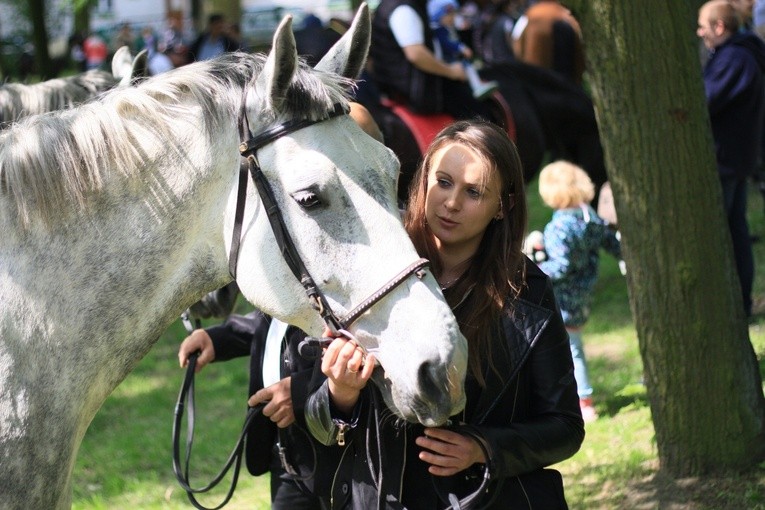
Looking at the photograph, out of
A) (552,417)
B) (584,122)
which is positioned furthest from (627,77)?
(584,122)

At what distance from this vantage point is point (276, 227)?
7.63 feet

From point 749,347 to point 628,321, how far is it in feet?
10.9

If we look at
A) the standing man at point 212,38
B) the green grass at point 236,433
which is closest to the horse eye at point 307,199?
the green grass at point 236,433

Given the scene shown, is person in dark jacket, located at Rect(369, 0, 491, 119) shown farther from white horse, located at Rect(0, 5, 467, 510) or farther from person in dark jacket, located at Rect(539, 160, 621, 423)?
white horse, located at Rect(0, 5, 467, 510)

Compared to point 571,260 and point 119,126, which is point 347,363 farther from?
point 571,260

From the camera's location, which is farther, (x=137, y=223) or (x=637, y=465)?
(x=637, y=465)

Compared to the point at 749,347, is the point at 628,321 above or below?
below

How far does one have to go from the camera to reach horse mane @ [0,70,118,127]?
5195mm

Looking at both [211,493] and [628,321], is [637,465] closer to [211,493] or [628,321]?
[211,493]

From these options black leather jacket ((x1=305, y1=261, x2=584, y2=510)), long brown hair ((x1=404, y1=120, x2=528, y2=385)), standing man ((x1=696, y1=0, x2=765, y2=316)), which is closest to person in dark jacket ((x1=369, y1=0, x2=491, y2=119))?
standing man ((x1=696, y1=0, x2=765, y2=316))

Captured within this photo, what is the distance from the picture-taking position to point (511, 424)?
2434 mm

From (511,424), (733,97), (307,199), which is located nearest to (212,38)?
(733,97)

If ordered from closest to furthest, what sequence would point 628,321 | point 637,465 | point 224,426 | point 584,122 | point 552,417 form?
1. point 552,417
2. point 637,465
3. point 224,426
4. point 628,321
5. point 584,122

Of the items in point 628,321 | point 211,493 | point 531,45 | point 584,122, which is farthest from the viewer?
point 531,45
